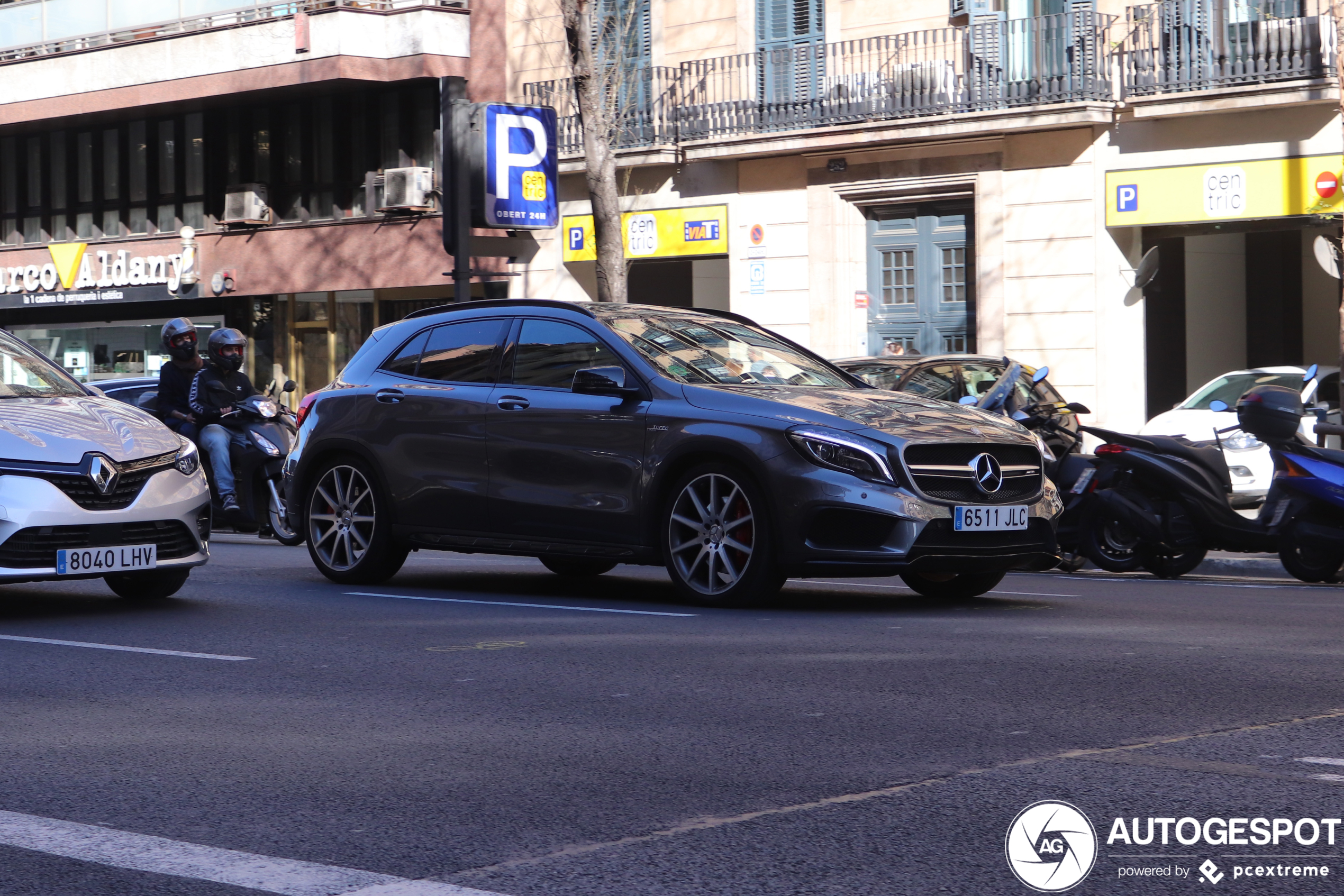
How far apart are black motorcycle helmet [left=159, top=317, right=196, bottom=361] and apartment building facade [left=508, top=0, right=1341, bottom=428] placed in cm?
1218

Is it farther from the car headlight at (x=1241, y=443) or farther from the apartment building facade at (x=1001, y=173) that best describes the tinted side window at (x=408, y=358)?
the apartment building facade at (x=1001, y=173)

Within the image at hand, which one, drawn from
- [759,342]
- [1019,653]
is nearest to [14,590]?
[759,342]

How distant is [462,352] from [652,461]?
186cm

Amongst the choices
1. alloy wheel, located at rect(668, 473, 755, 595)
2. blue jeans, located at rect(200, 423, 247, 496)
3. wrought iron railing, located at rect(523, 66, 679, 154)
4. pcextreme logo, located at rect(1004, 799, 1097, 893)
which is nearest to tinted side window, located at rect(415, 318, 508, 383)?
alloy wheel, located at rect(668, 473, 755, 595)

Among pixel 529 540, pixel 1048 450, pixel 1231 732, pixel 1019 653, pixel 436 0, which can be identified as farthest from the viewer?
pixel 436 0

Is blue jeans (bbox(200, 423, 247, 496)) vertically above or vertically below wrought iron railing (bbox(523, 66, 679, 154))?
below

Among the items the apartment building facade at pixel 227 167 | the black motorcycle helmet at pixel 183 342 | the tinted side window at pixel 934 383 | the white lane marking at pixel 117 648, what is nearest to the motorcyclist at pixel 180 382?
the black motorcycle helmet at pixel 183 342

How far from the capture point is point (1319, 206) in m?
21.5

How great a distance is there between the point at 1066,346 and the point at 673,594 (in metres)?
14.5

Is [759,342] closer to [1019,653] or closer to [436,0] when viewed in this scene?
[1019,653]

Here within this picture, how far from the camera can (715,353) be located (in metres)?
10.4

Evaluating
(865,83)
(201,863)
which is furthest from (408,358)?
(865,83)

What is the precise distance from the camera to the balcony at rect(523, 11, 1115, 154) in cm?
2347

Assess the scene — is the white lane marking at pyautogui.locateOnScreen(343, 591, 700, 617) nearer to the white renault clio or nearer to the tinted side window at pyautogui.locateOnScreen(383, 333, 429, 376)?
the white renault clio
